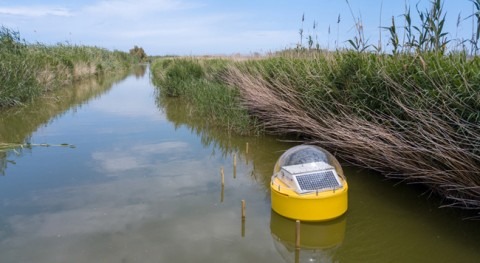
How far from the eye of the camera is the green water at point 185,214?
298 cm

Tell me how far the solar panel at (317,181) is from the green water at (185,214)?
0.36 metres

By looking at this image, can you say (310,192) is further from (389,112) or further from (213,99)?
(213,99)

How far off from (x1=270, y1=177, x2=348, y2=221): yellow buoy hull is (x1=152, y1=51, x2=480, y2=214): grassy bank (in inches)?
39.1

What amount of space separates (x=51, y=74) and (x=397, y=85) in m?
12.3

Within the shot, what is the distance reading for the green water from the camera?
9.78 ft

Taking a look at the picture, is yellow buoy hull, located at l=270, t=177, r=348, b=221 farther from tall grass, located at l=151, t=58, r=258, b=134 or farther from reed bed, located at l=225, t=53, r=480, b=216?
tall grass, located at l=151, t=58, r=258, b=134

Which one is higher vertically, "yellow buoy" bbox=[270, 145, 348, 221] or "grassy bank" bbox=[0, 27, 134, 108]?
"grassy bank" bbox=[0, 27, 134, 108]

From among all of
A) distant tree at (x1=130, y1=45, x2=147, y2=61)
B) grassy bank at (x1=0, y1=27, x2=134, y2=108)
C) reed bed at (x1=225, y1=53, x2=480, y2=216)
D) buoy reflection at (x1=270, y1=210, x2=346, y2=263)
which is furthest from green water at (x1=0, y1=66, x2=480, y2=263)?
distant tree at (x1=130, y1=45, x2=147, y2=61)

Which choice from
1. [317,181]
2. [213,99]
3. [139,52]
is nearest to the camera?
[317,181]

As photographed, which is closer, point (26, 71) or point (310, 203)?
point (310, 203)

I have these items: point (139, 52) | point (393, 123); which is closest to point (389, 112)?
point (393, 123)

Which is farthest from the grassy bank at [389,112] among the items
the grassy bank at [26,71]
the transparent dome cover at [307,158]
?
the grassy bank at [26,71]

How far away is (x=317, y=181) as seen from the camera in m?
3.32

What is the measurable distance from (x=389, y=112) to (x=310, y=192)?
1813mm
